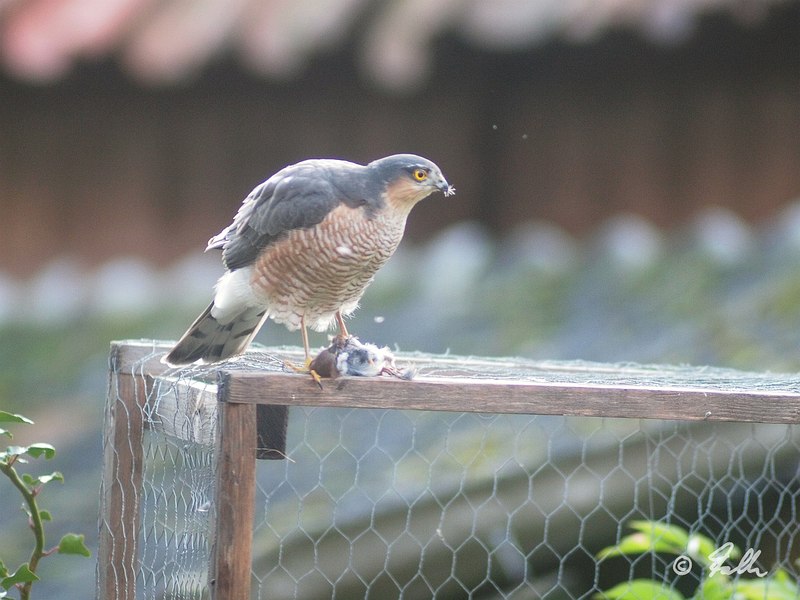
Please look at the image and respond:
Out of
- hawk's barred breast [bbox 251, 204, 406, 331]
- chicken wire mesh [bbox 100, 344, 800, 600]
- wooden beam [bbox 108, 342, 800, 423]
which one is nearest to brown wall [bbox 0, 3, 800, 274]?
chicken wire mesh [bbox 100, 344, 800, 600]

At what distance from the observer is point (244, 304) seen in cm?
329

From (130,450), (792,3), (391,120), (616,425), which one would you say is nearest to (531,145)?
(391,120)

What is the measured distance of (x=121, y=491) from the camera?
2.93m

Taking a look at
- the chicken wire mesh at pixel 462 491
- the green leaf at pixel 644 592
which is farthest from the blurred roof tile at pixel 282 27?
the green leaf at pixel 644 592

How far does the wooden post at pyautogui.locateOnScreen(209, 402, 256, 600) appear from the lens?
2.14 metres

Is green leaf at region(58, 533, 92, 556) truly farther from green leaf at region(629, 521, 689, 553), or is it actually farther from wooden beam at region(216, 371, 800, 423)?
green leaf at region(629, 521, 689, 553)

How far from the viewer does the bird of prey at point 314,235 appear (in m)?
3.02

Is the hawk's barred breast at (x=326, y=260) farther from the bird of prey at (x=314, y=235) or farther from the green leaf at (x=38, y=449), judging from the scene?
the green leaf at (x=38, y=449)

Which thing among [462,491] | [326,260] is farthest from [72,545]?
[462,491]

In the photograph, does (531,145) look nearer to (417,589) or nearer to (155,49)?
(155,49)

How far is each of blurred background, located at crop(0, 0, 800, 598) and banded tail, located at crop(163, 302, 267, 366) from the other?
148 cm

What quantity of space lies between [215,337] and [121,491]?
558 mm

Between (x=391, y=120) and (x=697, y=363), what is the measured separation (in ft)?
6.26

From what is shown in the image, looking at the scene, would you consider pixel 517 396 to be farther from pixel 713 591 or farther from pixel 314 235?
pixel 713 591
